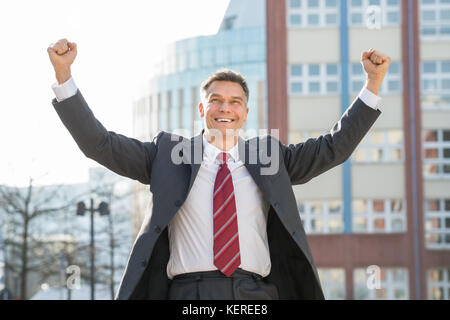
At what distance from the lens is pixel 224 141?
4156 millimetres

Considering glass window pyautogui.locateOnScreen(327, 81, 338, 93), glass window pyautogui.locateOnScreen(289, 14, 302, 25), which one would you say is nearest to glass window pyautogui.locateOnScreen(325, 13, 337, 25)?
glass window pyautogui.locateOnScreen(289, 14, 302, 25)

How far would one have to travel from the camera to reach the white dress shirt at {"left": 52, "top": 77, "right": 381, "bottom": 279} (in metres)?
3.76

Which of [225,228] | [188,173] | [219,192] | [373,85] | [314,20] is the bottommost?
[225,228]

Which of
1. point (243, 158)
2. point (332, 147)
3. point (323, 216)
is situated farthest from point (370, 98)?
point (323, 216)

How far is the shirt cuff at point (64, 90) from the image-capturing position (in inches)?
145

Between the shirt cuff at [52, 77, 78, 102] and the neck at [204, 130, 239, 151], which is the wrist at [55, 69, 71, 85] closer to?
the shirt cuff at [52, 77, 78, 102]

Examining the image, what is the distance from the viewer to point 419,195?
3316 cm

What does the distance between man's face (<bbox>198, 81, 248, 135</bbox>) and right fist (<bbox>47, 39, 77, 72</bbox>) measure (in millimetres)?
843

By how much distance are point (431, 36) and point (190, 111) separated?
18946 millimetres

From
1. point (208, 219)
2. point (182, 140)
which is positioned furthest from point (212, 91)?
point (208, 219)

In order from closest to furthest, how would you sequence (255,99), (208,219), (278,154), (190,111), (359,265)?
(208,219)
(278,154)
(359,265)
(255,99)
(190,111)

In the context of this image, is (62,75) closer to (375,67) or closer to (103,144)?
(103,144)

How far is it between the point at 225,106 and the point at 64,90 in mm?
902
